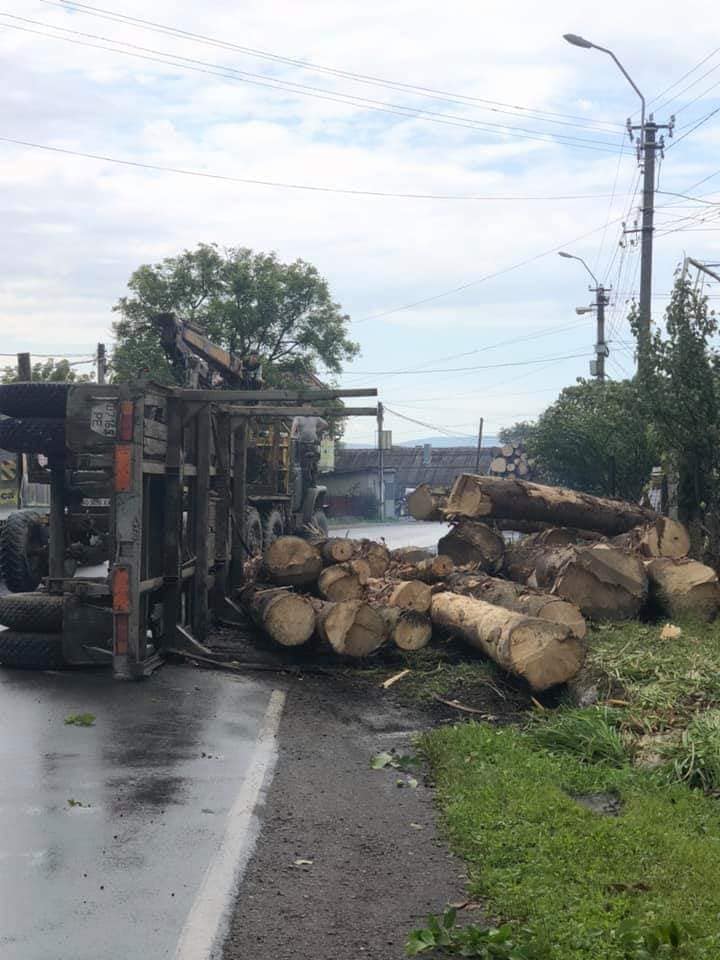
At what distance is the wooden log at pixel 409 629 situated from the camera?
12.4 m

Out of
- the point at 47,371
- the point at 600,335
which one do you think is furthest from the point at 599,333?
the point at 47,371

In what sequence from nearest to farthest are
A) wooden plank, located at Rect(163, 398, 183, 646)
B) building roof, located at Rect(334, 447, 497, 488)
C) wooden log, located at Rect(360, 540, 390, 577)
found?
1. wooden plank, located at Rect(163, 398, 183, 646)
2. wooden log, located at Rect(360, 540, 390, 577)
3. building roof, located at Rect(334, 447, 497, 488)

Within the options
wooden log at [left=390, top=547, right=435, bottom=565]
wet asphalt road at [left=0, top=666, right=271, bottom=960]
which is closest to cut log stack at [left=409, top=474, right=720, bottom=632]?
wooden log at [left=390, top=547, right=435, bottom=565]

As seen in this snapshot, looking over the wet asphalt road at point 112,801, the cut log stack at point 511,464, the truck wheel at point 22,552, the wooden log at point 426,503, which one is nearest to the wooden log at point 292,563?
the wooden log at point 426,503

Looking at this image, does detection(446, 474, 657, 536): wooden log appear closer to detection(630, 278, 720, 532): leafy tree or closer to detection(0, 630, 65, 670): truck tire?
detection(630, 278, 720, 532): leafy tree

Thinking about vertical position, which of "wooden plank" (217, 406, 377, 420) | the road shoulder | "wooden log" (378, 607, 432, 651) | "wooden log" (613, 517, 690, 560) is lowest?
the road shoulder

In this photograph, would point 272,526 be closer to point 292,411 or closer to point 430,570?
point 292,411

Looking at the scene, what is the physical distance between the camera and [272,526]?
69.5 feet

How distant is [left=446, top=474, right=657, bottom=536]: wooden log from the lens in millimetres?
15852

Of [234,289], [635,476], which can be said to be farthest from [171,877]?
[234,289]

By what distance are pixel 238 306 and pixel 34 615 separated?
4163 centimetres

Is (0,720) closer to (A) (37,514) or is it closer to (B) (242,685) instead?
(B) (242,685)

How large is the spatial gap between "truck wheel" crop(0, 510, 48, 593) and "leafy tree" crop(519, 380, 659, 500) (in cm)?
1029

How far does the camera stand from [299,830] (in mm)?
6883
